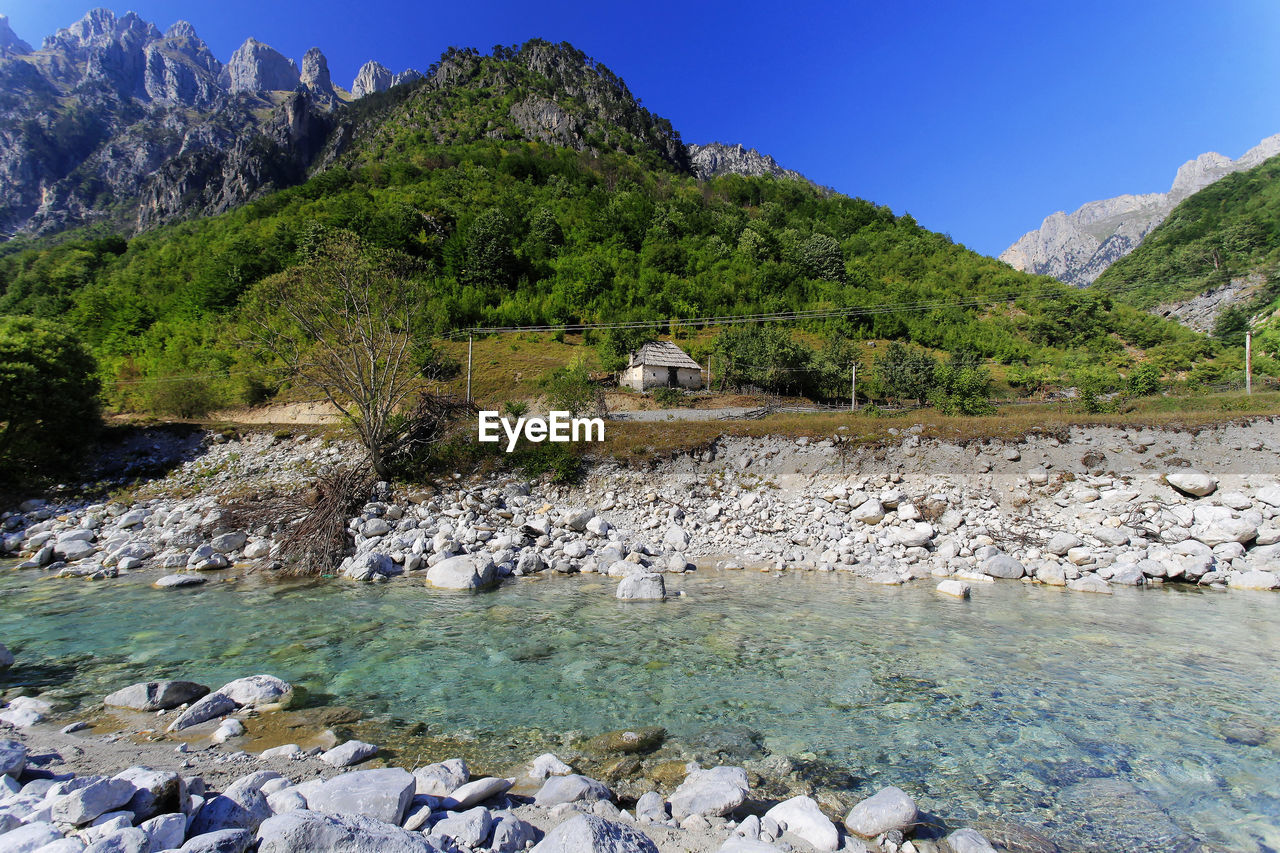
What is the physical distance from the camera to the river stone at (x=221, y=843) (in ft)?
9.24

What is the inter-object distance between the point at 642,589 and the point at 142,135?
193277 millimetres

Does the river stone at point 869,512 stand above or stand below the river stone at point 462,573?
above

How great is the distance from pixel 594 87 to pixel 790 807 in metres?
134

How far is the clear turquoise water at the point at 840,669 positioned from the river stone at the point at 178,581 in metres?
0.37

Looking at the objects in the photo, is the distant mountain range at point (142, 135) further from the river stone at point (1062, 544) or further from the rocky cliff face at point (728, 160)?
the river stone at point (1062, 544)

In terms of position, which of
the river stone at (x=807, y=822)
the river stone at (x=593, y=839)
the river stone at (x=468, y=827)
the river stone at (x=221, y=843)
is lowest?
the river stone at (x=807, y=822)

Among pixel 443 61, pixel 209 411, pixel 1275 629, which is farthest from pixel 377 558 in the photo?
pixel 443 61

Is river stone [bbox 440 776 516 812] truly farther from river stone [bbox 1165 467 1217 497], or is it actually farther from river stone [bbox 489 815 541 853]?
river stone [bbox 1165 467 1217 497]

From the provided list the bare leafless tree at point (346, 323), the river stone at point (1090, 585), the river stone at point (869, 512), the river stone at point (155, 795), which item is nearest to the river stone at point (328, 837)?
the river stone at point (155, 795)

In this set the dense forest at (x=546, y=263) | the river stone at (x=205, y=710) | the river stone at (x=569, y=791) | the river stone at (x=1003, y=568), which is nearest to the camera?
the river stone at (x=569, y=791)

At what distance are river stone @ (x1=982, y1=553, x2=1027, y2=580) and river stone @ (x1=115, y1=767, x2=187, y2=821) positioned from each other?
49.6 feet

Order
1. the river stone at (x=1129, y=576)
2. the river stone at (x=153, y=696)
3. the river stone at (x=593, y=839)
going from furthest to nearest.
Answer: the river stone at (x=1129, y=576)
the river stone at (x=153, y=696)
the river stone at (x=593, y=839)

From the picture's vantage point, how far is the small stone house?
41781mm

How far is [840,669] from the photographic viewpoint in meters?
7.36
